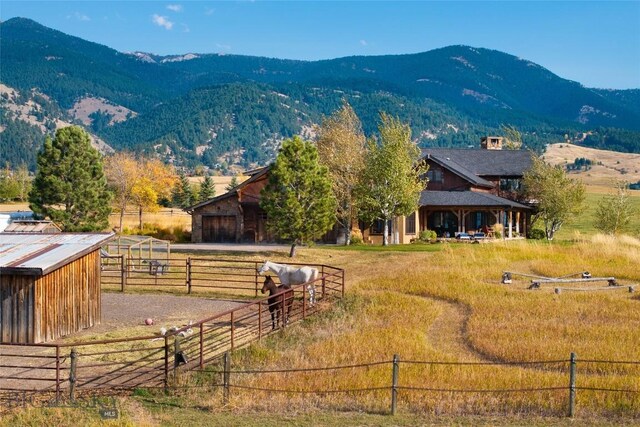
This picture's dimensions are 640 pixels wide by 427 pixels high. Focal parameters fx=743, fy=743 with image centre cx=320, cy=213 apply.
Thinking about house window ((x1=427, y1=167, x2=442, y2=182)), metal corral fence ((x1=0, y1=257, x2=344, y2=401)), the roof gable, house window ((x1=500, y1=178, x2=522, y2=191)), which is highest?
the roof gable

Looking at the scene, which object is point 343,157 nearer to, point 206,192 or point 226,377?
point 226,377

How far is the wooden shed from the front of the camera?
21734 mm

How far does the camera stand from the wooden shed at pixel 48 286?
71.3ft

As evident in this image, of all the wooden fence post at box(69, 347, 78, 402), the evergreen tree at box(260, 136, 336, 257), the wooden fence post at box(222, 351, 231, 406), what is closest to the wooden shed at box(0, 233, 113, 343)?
the wooden fence post at box(69, 347, 78, 402)

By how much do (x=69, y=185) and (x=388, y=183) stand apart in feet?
71.8

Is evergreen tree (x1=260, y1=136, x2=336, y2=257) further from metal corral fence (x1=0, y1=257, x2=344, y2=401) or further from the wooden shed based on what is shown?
metal corral fence (x1=0, y1=257, x2=344, y2=401)

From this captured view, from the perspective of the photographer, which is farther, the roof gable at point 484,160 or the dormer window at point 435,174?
the roof gable at point 484,160

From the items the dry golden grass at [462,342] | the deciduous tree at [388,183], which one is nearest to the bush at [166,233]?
the deciduous tree at [388,183]

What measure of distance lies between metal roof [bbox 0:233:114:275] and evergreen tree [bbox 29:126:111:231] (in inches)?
971

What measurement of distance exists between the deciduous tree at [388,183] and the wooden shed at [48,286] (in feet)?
95.1

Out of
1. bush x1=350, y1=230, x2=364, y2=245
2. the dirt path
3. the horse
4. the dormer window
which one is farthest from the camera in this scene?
the dormer window

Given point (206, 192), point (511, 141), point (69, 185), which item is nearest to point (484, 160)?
point (511, 141)

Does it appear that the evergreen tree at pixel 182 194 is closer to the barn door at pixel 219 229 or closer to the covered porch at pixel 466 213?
the barn door at pixel 219 229

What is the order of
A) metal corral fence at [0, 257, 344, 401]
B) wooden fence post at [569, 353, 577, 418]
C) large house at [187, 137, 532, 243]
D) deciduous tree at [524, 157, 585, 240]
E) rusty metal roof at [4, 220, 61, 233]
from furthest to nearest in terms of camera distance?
deciduous tree at [524, 157, 585, 240], large house at [187, 137, 532, 243], rusty metal roof at [4, 220, 61, 233], metal corral fence at [0, 257, 344, 401], wooden fence post at [569, 353, 577, 418]
